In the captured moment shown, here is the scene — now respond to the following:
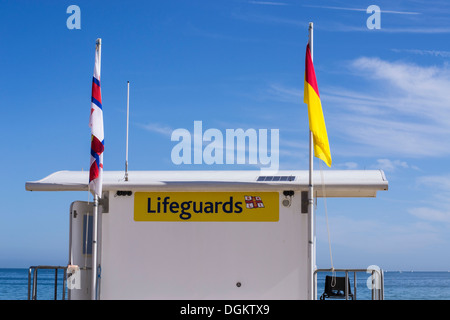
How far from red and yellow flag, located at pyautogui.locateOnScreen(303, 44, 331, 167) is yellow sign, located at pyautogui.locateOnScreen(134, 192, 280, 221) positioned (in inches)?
42.6

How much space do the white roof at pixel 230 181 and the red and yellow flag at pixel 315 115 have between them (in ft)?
1.40

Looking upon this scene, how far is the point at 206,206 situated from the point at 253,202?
83 cm

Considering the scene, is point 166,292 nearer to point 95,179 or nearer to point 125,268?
point 125,268

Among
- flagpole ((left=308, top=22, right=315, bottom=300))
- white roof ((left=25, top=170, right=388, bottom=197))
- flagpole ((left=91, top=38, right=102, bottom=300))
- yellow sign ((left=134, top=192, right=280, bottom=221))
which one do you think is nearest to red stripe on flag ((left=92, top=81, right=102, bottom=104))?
white roof ((left=25, top=170, right=388, bottom=197))

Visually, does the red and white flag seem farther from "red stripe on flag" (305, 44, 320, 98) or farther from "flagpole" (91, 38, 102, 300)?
"red stripe on flag" (305, 44, 320, 98)

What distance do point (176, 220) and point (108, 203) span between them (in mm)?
1264

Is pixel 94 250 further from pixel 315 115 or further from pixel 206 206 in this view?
→ pixel 315 115

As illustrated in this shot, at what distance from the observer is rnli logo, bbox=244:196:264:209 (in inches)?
472

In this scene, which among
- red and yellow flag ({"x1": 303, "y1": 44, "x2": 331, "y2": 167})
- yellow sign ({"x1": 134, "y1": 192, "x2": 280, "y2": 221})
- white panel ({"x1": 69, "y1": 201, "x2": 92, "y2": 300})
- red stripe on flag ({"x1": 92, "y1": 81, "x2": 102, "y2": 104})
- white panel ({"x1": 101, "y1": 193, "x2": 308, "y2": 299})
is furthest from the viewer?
red stripe on flag ({"x1": 92, "y1": 81, "x2": 102, "y2": 104})

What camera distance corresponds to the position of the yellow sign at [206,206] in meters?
12.0

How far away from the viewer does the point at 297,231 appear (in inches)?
467
